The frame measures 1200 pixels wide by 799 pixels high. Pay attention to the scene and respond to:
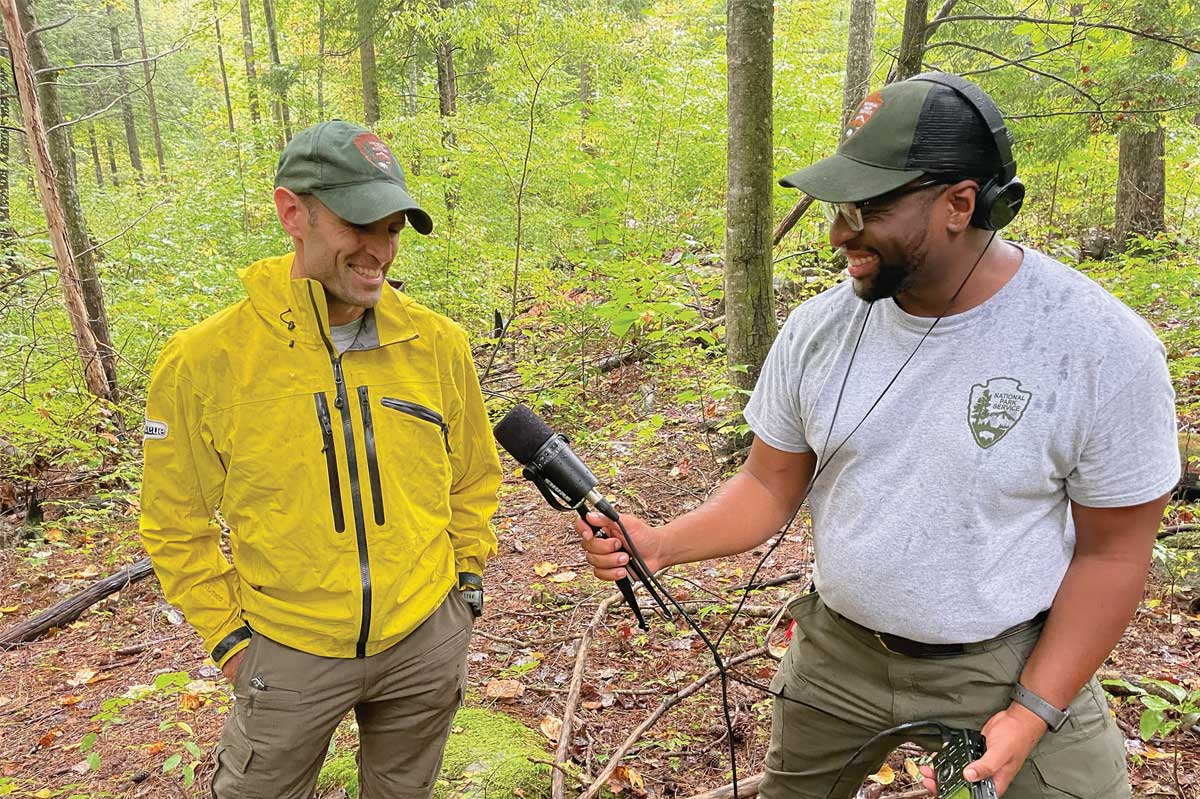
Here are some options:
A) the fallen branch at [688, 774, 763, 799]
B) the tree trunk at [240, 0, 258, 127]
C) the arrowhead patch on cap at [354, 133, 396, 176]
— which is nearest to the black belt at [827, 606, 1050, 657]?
the fallen branch at [688, 774, 763, 799]

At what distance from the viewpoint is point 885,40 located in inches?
419

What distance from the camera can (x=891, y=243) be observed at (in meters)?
1.63

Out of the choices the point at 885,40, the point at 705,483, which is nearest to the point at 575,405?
the point at 705,483

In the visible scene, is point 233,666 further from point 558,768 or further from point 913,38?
point 913,38

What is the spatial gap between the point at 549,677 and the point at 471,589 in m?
1.54

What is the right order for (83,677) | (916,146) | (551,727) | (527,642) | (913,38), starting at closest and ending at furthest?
1. (916,146)
2. (551,727)
3. (527,642)
4. (83,677)
5. (913,38)

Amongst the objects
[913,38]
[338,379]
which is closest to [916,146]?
[338,379]

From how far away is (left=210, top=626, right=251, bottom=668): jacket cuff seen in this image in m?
2.14

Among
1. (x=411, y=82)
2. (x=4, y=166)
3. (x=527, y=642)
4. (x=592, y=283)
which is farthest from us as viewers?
(x=411, y=82)

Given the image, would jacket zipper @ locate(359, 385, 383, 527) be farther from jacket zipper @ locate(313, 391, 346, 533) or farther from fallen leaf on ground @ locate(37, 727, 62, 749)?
fallen leaf on ground @ locate(37, 727, 62, 749)

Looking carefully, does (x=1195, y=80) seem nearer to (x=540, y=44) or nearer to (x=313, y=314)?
(x=540, y=44)

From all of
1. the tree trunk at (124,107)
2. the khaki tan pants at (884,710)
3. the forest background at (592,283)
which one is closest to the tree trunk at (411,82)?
the forest background at (592,283)

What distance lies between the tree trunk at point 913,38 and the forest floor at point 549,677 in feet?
11.9

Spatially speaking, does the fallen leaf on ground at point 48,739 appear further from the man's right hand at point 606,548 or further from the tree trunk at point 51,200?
the tree trunk at point 51,200
